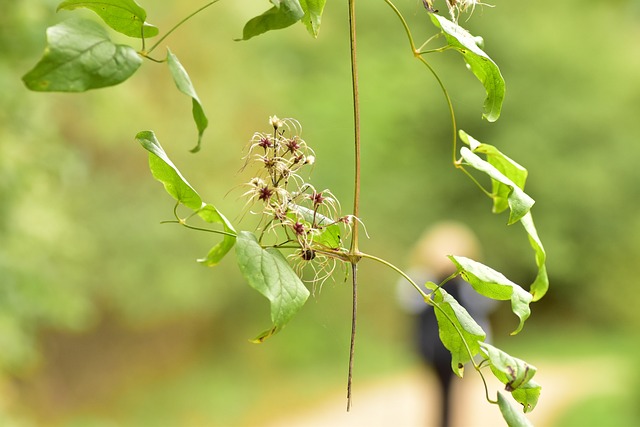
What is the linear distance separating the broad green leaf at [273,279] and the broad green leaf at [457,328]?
10 centimetres

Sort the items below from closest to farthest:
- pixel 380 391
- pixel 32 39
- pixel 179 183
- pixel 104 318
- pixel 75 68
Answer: pixel 75 68 → pixel 179 183 → pixel 32 39 → pixel 380 391 → pixel 104 318

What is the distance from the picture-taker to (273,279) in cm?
49

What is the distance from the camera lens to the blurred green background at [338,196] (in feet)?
19.7

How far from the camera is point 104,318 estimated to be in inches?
276

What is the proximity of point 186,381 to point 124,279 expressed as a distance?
1.29 m

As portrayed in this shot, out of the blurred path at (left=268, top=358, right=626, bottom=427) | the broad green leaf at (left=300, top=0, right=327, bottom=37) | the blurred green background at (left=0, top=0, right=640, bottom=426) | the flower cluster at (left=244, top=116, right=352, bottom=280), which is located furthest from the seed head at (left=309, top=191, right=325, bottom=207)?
the blurred path at (left=268, top=358, right=626, bottom=427)

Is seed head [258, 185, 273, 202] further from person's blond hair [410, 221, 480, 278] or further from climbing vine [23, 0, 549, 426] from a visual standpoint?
person's blond hair [410, 221, 480, 278]

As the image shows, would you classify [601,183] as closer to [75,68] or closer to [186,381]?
[186,381]

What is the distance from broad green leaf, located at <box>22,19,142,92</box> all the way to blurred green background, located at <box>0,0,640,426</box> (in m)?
4.46

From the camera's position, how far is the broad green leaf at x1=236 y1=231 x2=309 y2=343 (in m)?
0.49

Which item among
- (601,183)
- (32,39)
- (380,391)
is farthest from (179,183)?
(601,183)

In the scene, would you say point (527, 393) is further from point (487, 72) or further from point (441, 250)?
point (441, 250)

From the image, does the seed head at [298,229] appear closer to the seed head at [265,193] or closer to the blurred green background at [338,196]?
the seed head at [265,193]

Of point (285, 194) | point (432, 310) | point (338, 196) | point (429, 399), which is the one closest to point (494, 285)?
point (285, 194)
